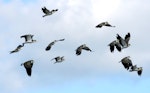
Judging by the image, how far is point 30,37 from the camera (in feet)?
466

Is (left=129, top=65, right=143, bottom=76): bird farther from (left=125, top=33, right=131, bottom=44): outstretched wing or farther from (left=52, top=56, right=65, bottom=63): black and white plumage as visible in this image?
(left=52, top=56, right=65, bottom=63): black and white plumage

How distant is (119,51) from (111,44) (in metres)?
2.82

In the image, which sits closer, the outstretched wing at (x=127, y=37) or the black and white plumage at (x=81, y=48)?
the outstretched wing at (x=127, y=37)

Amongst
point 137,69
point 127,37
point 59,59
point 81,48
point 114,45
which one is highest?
point 127,37

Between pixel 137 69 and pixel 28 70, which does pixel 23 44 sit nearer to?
pixel 28 70

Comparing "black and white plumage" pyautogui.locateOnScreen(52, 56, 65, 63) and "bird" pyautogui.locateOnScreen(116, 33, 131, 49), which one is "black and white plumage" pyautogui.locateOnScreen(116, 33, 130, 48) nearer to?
"bird" pyautogui.locateOnScreen(116, 33, 131, 49)

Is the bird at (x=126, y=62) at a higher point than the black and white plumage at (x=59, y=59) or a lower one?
lower

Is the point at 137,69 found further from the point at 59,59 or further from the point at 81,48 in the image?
the point at 59,59

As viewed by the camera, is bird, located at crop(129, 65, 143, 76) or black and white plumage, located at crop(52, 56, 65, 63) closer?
bird, located at crop(129, 65, 143, 76)

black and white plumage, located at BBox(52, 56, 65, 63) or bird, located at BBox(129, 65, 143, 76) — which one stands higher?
black and white plumage, located at BBox(52, 56, 65, 63)

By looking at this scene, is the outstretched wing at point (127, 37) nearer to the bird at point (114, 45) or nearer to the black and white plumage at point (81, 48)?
the bird at point (114, 45)

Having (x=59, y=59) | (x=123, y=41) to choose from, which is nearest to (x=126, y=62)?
(x=123, y=41)

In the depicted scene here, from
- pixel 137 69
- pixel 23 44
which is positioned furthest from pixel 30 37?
pixel 137 69

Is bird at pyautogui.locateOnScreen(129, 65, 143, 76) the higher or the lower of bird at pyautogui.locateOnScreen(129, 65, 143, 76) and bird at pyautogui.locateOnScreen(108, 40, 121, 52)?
the lower
